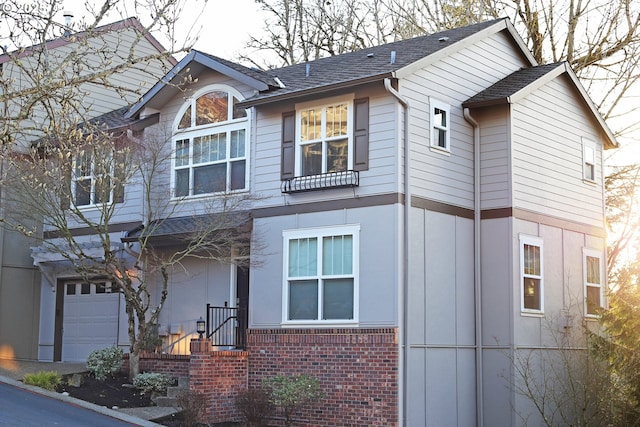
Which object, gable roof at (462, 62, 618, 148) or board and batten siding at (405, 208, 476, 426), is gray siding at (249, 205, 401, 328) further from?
gable roof at (462, 62, 618, 148)

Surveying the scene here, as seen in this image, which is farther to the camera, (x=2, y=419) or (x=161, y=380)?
(x=161, y=380)

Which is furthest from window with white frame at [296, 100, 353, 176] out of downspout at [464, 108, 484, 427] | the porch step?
the porch step

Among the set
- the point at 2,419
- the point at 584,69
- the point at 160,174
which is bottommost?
the point at 2,419

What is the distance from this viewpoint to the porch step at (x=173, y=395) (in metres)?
17.1

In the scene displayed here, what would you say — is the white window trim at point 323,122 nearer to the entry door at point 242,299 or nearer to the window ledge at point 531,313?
the entry door at point 242,299

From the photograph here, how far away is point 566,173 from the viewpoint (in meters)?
20.1

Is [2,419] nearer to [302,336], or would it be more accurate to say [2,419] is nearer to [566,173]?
[302,336]

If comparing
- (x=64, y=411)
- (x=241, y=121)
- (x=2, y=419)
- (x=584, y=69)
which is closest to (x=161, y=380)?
(x=64, y=411)

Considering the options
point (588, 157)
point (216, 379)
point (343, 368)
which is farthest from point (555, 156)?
point (216, 379)

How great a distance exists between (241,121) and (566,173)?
710 centimetres

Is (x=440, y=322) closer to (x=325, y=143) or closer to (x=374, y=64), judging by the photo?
(x=325, y=143)

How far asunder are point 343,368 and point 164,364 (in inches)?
156

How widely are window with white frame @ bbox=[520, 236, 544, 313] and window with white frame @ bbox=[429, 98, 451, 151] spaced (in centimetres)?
243

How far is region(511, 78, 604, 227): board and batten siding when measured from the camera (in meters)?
18.6
